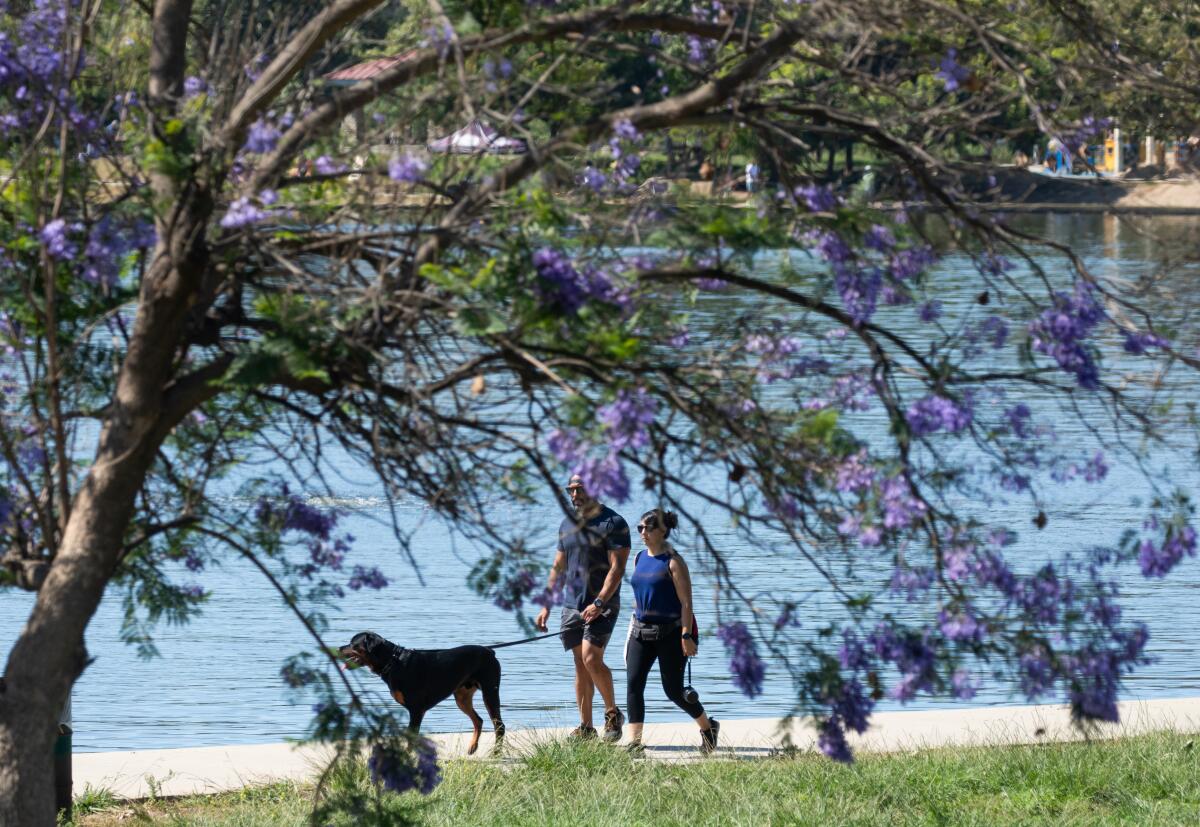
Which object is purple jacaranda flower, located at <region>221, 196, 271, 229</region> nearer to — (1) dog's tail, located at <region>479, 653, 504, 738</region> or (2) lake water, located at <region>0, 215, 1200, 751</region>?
(2) lake water, located at <region>0, 215, 1200, 751</region>

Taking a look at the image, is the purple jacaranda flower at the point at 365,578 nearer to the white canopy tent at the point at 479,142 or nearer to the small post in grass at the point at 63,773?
the white canopy tent at the point at 479,142

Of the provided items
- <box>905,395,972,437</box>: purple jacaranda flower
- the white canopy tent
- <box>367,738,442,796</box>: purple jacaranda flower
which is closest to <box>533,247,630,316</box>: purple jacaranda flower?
the white canopy tent

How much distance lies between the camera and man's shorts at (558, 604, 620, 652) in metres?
10.1

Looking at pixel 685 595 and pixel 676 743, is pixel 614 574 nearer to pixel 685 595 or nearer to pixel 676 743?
pixel 685 595

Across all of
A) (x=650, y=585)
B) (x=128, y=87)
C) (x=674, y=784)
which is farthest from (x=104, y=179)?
(x=650, y=585)

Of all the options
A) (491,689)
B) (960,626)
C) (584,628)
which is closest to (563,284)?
(960,626)

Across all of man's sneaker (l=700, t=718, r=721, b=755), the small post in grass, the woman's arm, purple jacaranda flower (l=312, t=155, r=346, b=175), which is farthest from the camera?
the woman's arm

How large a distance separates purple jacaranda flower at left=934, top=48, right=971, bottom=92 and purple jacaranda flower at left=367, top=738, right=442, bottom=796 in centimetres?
243

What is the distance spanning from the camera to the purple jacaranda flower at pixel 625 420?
3738mm

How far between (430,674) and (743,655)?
17.0 feet

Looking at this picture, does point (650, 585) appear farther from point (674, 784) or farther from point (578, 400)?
point (578, 400)

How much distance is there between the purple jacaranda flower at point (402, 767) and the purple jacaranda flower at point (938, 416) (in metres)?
1.81

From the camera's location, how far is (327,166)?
14.9 feet

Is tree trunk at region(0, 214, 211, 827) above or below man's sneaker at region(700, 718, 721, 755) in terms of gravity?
above
